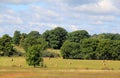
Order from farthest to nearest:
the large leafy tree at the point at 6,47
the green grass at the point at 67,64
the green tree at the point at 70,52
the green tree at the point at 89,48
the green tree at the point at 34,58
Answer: the green tree at the point at 70,52, the large leafy tree at the point at 6,47, the green tree at the point at 89,48, the green grass at the point at 67,64, the green tree at the point at 34,58

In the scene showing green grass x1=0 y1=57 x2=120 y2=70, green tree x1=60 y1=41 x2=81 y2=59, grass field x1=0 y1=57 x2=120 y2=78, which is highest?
green tree x1=60 y1=41 x2=81 y2=59

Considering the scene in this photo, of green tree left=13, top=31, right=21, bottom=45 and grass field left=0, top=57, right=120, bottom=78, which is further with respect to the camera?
green tree left=13, top=31, right=21, bottom=45

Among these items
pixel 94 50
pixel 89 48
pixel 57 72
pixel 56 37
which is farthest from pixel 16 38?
pixel 57 72

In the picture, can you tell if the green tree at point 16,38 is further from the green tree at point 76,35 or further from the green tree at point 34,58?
the green tree at point 34,58

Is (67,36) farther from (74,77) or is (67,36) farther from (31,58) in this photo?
(74,77)

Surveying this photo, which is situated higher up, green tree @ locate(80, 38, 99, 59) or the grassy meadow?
green tree @ locate(80, 38, 99, 59)

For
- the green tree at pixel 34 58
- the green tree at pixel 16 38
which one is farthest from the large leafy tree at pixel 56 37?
the green tree at pixel 34 58

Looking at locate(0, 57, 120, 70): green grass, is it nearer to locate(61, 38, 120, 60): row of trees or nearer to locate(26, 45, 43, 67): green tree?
locate(26, 45, 43, 67): green tree

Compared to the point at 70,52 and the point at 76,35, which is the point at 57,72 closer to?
the point at 70,52

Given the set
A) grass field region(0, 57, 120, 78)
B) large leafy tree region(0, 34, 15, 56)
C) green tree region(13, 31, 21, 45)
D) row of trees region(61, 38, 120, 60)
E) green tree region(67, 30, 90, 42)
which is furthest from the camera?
green tree region(13, 31, 21, 45)

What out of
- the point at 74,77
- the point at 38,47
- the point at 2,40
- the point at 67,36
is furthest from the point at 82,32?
the point at 74,77

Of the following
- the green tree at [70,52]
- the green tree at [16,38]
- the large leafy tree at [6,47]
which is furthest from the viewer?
the green tree at [16,38]

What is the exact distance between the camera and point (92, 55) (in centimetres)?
12669

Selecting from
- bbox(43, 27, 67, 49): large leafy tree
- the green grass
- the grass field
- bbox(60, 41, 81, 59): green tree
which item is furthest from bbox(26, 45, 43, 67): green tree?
bbox(43, 27, 67, 49): large leafy tree
